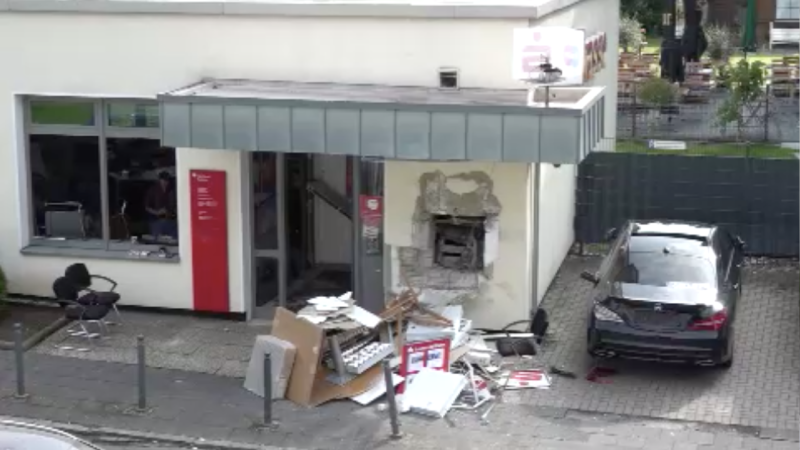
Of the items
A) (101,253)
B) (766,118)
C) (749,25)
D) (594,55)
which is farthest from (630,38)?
(101,253)

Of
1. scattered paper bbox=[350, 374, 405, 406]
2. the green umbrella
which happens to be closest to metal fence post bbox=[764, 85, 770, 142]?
the green umbrella

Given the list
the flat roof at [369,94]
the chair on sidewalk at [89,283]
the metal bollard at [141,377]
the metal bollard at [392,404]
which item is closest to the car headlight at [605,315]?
the flat roof at [369,94]

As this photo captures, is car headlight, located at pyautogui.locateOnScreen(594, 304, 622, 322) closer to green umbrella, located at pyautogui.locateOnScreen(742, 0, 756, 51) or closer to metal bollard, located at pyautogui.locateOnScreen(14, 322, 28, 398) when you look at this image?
metal bollard, located at pyautogui.locateOnScreen(14, 322, 28, 398)

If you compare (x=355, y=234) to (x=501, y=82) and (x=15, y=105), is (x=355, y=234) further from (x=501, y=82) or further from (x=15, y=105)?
(x=15, y=105)

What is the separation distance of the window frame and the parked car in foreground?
704 centimetres

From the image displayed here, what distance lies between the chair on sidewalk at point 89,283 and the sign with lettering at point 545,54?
558 centimetres

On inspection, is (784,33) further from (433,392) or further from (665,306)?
(433,392)

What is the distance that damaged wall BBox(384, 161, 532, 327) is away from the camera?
48.3 feet

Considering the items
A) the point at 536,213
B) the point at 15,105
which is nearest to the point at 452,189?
the point at 536,213

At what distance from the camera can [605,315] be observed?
13.6 m

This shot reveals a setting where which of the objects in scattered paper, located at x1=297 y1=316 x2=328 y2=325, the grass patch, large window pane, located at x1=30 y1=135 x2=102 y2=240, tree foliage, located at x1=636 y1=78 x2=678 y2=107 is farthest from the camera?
tree foliage, located at x1=636 y1=78 x2=678 y2=107

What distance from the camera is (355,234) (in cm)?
1559

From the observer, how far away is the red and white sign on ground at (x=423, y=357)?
43.6ft

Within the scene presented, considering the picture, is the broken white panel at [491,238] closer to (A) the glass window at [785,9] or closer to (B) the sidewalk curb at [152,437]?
(B) the sidewalk curb at [152,437]
